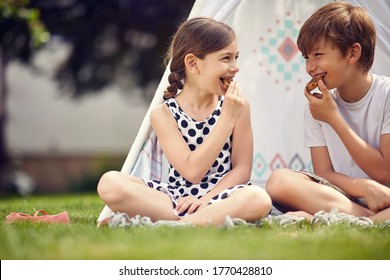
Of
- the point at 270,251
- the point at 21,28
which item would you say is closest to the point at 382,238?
the point at 270,251

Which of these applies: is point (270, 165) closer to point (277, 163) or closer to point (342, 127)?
point (277, 163)

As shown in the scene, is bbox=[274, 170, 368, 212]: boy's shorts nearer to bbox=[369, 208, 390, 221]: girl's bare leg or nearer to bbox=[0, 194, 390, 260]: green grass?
bbox=[369, 208, 390, 221]: girl's bare leg

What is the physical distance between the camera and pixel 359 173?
286cm

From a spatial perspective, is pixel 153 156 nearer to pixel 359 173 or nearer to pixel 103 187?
pixel 103 187

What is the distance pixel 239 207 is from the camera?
2.42 meters

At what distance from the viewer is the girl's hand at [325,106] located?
271 centimetres

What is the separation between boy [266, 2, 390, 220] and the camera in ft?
8.74

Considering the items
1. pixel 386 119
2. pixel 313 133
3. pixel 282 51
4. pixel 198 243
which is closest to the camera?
pixel 198 243

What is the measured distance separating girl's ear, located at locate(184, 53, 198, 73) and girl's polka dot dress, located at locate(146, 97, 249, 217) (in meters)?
0.16

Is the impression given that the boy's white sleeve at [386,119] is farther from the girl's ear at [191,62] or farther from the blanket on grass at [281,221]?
the girl's ear at [191,62]

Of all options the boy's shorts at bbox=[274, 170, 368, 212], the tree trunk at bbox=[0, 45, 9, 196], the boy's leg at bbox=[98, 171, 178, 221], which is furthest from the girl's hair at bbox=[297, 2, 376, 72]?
the tree trunk at bbox=[0, 45, 9, 196]

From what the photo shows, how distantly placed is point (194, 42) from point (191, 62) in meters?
0.08

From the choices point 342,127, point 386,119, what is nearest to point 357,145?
point 342,127
